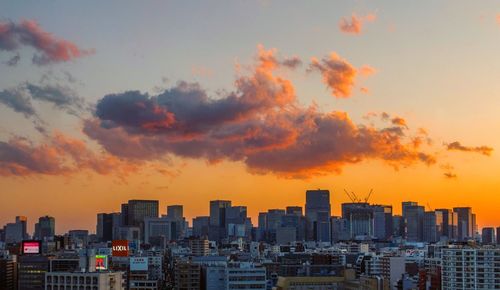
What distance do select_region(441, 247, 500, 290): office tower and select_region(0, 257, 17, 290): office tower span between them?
81.2m

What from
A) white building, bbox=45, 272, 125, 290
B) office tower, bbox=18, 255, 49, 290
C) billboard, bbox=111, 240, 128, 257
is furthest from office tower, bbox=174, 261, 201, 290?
white building, bbox=45, 272, 125, 290

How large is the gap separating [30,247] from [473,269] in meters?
74.3

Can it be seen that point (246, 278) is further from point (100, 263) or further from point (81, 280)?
point (81, 280)

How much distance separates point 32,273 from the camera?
465ft

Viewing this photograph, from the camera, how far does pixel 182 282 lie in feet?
466

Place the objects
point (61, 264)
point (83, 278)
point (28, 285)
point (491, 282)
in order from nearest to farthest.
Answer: point (83, 278)
point (491, 282)
point (61, 264)
point (28, 285)

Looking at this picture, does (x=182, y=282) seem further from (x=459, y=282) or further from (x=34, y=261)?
(x=459, y=282)

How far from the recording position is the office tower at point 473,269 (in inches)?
4245

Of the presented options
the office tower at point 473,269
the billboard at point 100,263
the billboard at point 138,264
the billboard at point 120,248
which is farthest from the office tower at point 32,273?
the billboard at point 100,263

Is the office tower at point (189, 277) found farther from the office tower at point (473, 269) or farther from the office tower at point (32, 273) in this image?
the office tower at point (473, 269)

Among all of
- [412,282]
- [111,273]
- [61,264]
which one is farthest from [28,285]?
[111,273]

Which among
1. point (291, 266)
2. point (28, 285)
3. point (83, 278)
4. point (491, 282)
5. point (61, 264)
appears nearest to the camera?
point (83, 278)

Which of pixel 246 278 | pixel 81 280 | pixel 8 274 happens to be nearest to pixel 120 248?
pixel 8 274

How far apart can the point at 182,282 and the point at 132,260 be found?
409 inches
